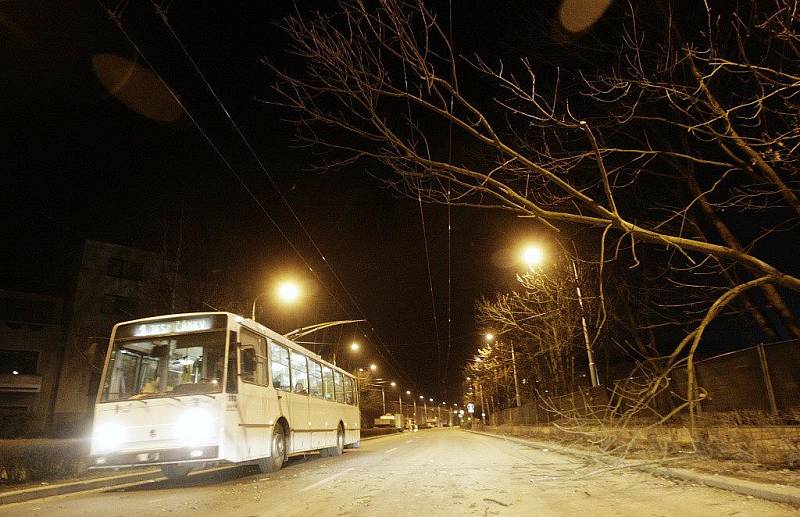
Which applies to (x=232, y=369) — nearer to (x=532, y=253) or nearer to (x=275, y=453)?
(x=275, y=453)

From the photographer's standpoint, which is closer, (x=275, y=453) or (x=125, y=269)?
(x=275, y=453)

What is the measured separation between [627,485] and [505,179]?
511 centimetres

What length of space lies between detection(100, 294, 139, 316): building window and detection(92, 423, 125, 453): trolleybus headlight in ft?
110

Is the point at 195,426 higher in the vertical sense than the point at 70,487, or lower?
higher

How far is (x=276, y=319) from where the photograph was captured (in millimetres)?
31281

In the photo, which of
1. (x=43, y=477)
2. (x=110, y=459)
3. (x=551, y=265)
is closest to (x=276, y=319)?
(x=551, y=265)

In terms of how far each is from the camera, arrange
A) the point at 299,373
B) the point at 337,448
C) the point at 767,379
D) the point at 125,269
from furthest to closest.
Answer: the point at 125,269 < the point at 337,448 < the point at 299,373 < the point at 767,379

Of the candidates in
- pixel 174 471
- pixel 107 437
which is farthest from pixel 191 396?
pixel 174 471

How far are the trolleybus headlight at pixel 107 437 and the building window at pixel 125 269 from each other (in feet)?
115

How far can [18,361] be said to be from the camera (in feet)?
120

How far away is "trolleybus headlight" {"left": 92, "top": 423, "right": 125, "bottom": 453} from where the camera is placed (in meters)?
9.38

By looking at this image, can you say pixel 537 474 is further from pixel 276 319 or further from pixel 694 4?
pixel 276 319

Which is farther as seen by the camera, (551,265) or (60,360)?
(60,360)

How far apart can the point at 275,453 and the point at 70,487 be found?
4.03 m
